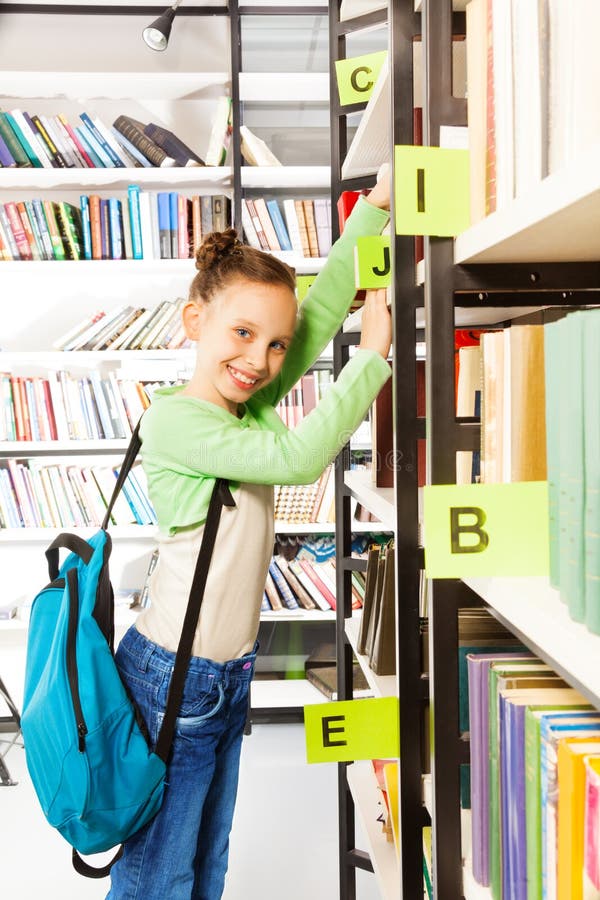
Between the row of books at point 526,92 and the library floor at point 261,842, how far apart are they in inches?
74.6

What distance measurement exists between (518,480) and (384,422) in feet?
2.84

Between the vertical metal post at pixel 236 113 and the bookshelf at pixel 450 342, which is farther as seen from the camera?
the vertical metal post at pixel 236 113

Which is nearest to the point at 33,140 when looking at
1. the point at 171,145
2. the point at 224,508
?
the point at 171,145

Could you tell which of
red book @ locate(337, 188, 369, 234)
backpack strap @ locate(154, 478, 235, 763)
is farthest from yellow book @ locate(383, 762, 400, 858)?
red book @ locate(337, 188, 369, 234)

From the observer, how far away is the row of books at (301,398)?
3084mm

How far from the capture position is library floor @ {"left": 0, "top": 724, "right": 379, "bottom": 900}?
205cm

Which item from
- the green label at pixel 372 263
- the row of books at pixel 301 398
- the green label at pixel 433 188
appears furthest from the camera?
the row of books at pixel 301 398

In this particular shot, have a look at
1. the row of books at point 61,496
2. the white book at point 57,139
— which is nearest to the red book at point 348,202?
the row of books at point 61,496

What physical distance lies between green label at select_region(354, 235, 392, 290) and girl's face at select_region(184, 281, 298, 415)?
184 millimetres

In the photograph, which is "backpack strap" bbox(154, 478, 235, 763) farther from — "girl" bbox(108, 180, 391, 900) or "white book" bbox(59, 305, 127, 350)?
"white book" bbox(59, 305, 127, 350)

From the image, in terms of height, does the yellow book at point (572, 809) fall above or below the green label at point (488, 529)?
below

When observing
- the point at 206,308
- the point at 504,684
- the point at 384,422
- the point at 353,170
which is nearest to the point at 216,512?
the point at 206,308

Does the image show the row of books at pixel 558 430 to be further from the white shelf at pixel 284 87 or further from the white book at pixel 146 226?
the white shelf at pixel 284 87

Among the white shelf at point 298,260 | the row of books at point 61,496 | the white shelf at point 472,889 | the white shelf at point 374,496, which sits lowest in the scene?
the white shelf at point 472,889
